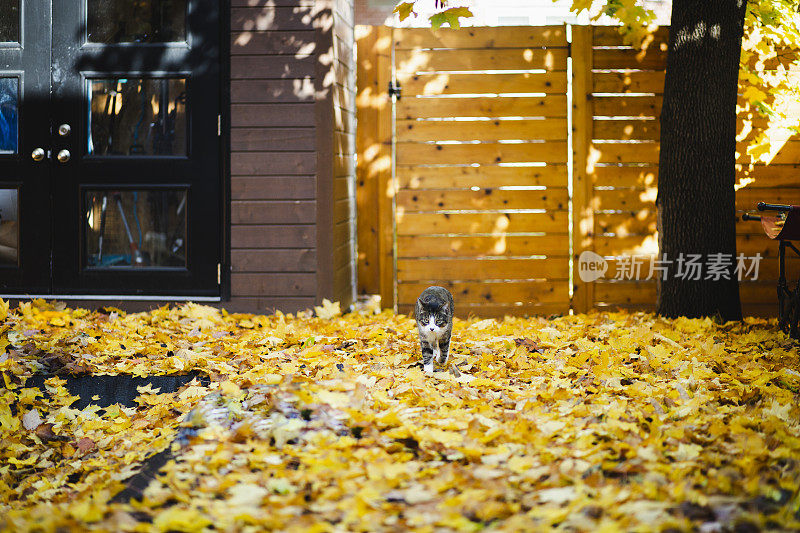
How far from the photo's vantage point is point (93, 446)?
12.2 ft

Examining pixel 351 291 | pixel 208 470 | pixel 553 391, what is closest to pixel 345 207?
pixel 351 291

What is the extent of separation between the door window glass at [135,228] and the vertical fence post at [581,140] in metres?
3.13

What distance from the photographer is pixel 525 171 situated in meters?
6.80

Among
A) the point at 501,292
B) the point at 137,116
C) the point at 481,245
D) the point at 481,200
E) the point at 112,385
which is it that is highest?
the point at 137,116

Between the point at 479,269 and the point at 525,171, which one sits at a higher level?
the point at 525,171

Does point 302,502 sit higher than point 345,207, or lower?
lower

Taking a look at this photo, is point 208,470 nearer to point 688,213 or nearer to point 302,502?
point 302,502

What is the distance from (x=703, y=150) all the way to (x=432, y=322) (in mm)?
2930

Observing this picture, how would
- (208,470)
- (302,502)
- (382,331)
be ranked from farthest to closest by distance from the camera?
(382,331) < (208,470) < (302,502)

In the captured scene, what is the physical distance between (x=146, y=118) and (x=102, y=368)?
2405 mm

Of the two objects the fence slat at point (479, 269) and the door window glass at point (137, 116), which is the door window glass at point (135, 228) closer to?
the door window glass at point (137, 116)

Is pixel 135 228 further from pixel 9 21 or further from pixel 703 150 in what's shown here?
pixel 703 150

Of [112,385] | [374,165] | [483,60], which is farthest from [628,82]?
[112,385]

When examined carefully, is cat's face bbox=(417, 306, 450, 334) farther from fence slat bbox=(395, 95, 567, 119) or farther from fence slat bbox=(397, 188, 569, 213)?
fence slat bbox=(395, 95, 567, 119)
